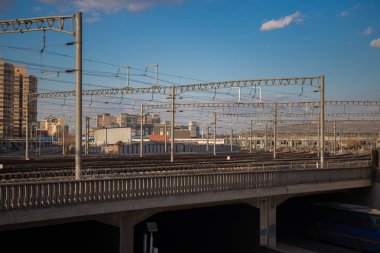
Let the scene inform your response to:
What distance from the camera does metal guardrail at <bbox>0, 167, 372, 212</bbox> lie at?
14680 millimetres

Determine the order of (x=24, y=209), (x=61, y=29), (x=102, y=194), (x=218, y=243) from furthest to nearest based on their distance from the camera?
1. (x=218, y=243)
2. (x=61, y=29)
3. (x=102, y=194)
4. (x=24, y=209)

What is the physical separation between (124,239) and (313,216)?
16503 millimetres

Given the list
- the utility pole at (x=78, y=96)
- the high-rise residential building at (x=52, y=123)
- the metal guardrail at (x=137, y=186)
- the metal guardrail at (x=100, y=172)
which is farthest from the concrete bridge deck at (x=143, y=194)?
the high-rise residential building at (x=52, y=123)

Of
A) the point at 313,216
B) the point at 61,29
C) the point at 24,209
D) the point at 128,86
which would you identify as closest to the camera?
the point at 24,209

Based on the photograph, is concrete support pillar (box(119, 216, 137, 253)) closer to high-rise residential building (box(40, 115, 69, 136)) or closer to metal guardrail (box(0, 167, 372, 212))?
metal guardrail (box(0, 167, 372, 212))

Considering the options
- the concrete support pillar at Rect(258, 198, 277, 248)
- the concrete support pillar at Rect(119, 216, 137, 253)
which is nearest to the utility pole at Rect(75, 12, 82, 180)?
the concrete support pillar at Rect(119, 216, 137, 253)

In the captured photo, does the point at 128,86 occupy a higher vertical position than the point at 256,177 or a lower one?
higher

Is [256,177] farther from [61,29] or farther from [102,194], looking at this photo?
[61,29]

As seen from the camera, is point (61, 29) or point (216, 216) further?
point (216, 216)

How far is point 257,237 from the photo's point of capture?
79.9ft

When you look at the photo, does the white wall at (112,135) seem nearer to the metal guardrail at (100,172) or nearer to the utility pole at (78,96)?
the metal guardrail at (100,172)

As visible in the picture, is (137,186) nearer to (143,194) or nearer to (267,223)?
(143,194)

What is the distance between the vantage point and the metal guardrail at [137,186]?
14.7 metres

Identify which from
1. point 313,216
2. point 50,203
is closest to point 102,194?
point 50,203
